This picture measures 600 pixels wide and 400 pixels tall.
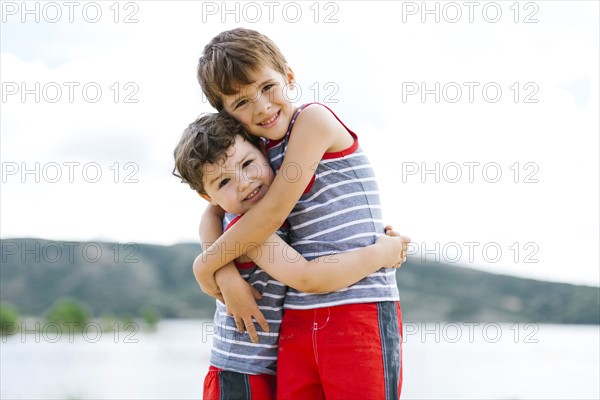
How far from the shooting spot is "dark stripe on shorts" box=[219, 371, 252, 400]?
1312mm

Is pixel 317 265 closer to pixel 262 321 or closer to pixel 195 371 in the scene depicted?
pixel 262 321

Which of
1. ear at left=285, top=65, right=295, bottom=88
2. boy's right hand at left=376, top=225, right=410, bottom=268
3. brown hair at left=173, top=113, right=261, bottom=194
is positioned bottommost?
boy's right hand at left=376, top=225, right=410, bottom=268

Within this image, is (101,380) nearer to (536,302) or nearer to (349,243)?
(349,243)

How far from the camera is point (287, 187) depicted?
1.26 meters

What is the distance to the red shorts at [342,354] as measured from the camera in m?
1.24

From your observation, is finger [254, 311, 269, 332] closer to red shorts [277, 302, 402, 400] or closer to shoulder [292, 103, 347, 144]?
red shorts [277, 302, 402, 400]

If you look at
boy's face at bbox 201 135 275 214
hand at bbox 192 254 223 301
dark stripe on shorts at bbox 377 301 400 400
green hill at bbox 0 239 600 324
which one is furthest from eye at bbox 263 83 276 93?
green hill at bbox 0 239 600 324

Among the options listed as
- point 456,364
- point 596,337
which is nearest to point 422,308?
point 596,337

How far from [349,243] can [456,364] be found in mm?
7791

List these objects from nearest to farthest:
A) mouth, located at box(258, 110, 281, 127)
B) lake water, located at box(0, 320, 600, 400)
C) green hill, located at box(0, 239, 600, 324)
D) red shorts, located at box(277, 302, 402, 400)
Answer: red shorts, located at box(277, 302, 402, 400)
mouth, located at box(258, 110, 281, 127)
lake water, located at box(0, 320, 600, 400)
green hill, located at box(0, 239, 600, 324)

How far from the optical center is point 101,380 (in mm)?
6859

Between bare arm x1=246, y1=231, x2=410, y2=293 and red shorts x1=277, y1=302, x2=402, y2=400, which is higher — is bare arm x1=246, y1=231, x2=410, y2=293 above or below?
above

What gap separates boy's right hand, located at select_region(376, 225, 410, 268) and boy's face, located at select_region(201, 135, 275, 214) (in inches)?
10.2

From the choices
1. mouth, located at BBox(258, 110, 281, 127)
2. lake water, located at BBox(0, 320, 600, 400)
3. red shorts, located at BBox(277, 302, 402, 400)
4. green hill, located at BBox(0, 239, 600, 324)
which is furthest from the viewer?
green hill, located at BBox(0, 239, 600, 324)
